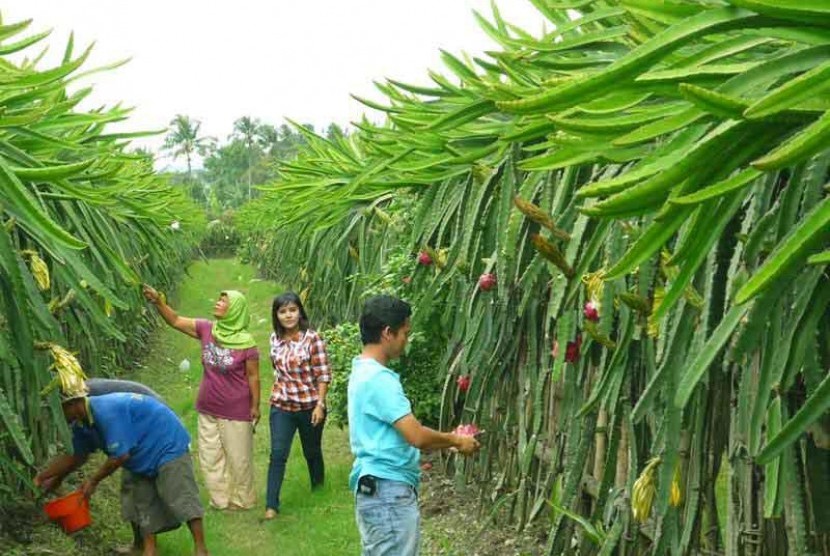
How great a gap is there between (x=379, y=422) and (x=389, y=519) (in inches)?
12.0

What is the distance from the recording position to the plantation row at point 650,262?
124 centimetres

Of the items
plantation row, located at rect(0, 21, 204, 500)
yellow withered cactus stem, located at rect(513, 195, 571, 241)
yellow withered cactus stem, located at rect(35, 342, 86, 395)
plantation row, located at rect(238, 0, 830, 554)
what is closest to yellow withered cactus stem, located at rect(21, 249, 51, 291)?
plantation row, located at rect(0, 21, 204, 500)

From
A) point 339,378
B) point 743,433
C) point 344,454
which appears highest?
point 743,433

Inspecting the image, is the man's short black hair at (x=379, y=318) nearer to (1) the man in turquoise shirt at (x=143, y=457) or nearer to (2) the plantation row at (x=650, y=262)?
(2) the plantation row at (x=650, y=262)

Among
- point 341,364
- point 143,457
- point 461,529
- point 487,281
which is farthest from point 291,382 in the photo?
point 487,281

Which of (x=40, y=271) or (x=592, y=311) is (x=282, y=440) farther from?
(x=592, y=311)

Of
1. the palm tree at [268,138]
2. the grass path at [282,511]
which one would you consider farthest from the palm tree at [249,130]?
the grass path at [282,511]

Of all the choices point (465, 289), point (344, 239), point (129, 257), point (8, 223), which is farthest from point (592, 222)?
point (129, 257)

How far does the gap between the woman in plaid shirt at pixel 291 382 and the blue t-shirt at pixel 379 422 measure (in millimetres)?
2329

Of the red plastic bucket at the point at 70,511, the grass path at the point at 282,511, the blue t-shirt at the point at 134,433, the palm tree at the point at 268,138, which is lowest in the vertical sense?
the grass path at the point at 282,511

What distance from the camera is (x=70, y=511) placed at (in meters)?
4.10

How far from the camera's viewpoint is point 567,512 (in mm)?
2609

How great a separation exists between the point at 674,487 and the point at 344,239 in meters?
5.24

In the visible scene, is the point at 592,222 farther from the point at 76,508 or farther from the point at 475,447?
the point at 76,508
